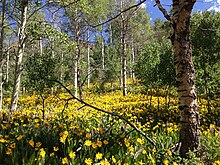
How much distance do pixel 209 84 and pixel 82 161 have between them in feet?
32.7

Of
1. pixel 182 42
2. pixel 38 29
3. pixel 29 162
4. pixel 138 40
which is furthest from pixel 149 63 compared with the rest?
pixel 138 40

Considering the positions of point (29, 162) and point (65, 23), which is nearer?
point (29, 162)

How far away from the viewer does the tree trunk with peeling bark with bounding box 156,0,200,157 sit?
2.62m

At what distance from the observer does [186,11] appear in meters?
2.60

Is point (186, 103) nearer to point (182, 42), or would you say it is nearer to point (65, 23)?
point (182, 42)

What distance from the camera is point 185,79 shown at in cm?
263

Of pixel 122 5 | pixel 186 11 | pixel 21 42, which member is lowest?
pixel 186 11

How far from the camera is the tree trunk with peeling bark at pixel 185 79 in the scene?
2.62 m

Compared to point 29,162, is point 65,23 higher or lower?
higher

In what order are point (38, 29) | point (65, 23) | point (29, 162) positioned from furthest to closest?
point (65, 23) → point (38, 29) → point (29, 162)

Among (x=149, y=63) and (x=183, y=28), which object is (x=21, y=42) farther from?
(x=183, y=28)

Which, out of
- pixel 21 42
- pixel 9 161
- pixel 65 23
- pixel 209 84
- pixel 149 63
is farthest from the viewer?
pixel 65 23

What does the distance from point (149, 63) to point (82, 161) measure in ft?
33.5

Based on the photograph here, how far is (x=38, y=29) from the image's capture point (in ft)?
31.0
